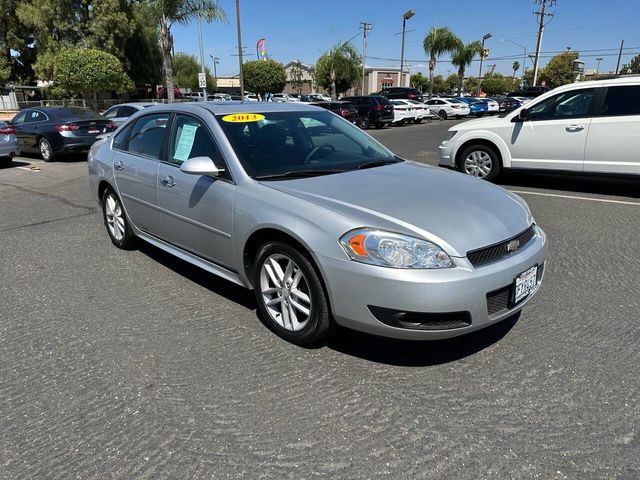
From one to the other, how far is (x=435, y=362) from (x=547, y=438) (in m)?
0.79

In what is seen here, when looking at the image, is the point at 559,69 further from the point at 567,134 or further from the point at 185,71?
the point at 567,134

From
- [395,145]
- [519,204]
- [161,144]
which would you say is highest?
[161,144]

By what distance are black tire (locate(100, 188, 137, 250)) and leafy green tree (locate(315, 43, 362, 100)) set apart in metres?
41.6

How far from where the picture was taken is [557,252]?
16.4ft

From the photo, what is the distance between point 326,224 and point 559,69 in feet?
317

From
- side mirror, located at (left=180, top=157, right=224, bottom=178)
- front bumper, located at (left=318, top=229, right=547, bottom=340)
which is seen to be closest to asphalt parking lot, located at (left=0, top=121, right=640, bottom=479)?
front bumper, located at (left=318, top=229, right=547, bottom=340)

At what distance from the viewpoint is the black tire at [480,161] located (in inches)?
327

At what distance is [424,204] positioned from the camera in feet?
9.84

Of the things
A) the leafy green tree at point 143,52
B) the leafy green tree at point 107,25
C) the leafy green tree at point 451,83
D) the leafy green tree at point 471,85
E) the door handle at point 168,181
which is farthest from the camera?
the leafy green tree at point 451,83

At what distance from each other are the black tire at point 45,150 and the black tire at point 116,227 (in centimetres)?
877

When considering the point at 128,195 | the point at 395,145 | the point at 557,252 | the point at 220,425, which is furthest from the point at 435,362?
the point at 395,145

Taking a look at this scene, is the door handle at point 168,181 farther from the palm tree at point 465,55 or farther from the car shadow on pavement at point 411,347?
the palm tree at point 465,55

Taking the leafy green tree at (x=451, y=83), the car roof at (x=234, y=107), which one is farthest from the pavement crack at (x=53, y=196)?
the leafy green tree at (x=451, y=83)

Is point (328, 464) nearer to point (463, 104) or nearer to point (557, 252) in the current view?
point (557, 252)
